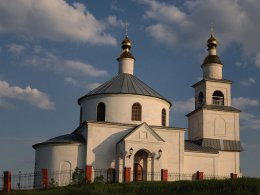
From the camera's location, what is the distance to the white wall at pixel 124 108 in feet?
99.5

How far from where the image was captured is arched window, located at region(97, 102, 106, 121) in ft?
101

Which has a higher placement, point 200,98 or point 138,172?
point 200,98

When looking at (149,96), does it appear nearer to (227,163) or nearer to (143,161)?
(143,161)

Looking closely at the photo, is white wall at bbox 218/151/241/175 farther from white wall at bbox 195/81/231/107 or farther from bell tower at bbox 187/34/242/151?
white wall at bbox 195/81/231/107

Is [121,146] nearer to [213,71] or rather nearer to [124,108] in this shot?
[124,108]

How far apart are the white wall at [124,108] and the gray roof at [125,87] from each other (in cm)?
30

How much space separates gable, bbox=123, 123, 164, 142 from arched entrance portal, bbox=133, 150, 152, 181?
47.1 inches

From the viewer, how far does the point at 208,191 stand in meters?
15.9

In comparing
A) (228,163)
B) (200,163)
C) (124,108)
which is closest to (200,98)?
(228,163)

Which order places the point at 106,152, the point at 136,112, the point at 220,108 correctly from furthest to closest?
1. the point at 220,108
2. the point at 136,112
3. the point at 106,152

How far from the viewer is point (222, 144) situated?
1358 inches

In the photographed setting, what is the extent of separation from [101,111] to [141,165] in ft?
14.6

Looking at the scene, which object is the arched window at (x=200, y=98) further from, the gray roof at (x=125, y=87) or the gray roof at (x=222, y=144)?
the gray roof at (x=125, y=87)

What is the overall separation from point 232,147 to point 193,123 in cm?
368
